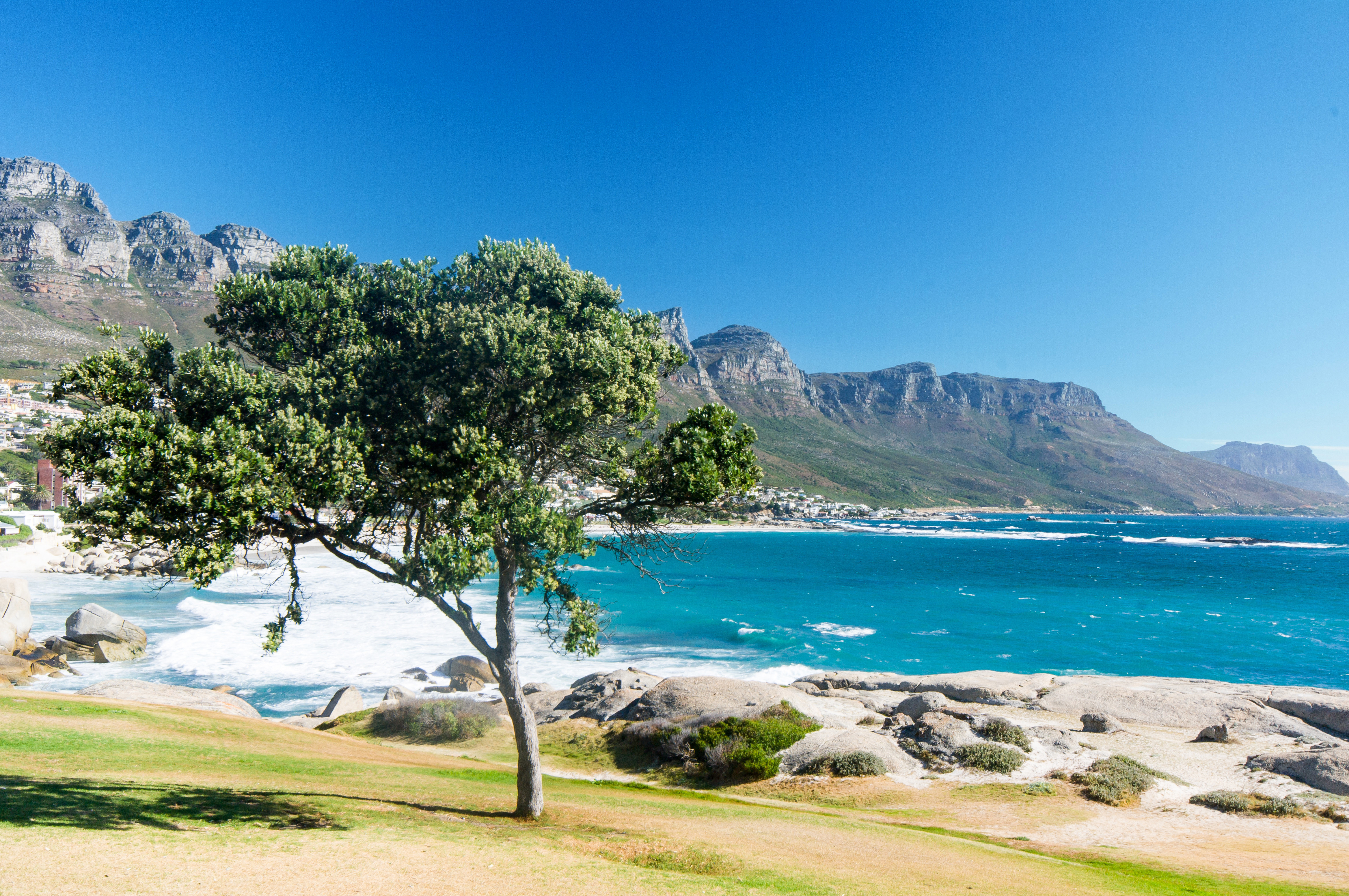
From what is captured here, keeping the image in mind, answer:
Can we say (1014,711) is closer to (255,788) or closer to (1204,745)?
(1204,745)

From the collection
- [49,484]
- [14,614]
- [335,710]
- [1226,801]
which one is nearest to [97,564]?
[14,614]

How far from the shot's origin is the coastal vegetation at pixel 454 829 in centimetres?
943

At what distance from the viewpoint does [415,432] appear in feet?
39.5

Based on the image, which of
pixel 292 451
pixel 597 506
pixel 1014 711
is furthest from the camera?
pixel 1014 711

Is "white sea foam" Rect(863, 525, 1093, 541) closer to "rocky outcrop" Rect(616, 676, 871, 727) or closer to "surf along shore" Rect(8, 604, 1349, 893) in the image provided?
"surf along shore" Rect(8, 604, 1349, 893)

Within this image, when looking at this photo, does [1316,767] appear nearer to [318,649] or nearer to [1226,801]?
[1226,801]

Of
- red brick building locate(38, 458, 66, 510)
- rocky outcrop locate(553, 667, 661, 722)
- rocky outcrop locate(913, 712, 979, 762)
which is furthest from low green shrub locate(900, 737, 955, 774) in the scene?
red brick building locate(38, 458, 66, 510)

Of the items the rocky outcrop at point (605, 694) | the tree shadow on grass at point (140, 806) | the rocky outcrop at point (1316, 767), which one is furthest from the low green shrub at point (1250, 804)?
the tree shadow on grass at point (140, 806)

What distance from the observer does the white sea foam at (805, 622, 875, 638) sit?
2152 inches

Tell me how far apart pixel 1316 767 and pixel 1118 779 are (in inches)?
240

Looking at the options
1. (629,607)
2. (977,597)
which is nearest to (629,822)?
(629,607)

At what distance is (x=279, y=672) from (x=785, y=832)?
121 feet

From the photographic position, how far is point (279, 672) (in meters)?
40.0

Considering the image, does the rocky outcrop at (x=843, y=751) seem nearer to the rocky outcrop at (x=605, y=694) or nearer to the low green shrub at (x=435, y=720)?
the rocky outcrop at (x=605, y=694)
